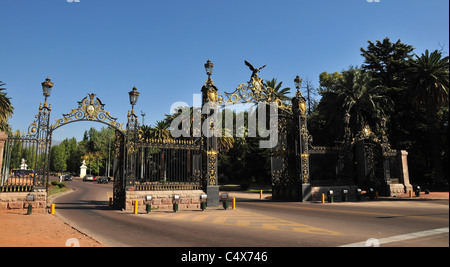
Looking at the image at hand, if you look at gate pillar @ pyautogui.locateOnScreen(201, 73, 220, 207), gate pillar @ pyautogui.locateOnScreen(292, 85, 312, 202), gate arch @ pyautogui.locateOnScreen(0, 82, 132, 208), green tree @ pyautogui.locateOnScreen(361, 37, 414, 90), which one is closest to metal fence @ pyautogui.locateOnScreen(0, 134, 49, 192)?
gate arch @ pyautogui.locateOnScreen(0, 82, 132, 208)

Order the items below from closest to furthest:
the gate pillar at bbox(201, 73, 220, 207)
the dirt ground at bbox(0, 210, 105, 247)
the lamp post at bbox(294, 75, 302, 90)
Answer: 1. the dirt ground at bbox(0, 210, 105, 247)
2. the gate pillar at bbox(201, 73, 220, 207)
3. the lamp post at bbox(294, 75, 302, 90)

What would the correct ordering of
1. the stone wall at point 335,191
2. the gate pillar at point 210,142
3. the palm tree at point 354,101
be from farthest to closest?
1. the palm tree at point 354,101
2. the stone wall at point 335,191
3. the gate pillar at point 210,142

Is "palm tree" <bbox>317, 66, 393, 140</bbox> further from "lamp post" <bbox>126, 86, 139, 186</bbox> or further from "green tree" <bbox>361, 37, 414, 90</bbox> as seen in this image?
"lamp post" <bbox>126, 86, 139, 186</bbox>

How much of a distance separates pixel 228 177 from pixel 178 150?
49.5 metres

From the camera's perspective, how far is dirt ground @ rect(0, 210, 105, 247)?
8336mm

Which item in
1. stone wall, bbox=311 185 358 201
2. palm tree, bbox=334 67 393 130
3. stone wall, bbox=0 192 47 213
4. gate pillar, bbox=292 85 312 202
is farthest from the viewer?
palm tree, bbox=334 67 393 130

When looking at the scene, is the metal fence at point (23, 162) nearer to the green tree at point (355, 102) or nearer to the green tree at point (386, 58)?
the green tree at point (355, 102)

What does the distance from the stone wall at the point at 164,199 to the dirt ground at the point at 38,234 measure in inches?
205

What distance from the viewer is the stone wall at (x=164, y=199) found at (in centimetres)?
1805

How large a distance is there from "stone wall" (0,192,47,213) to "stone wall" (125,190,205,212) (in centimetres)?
441

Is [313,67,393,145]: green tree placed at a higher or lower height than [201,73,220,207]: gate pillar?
higher

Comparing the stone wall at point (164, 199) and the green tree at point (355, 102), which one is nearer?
the stone wall at point (164, 199)

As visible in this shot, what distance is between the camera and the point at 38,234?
32.7 ft

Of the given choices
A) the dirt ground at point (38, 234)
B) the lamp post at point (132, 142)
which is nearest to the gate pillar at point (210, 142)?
the lamp post at point (132, 142)
